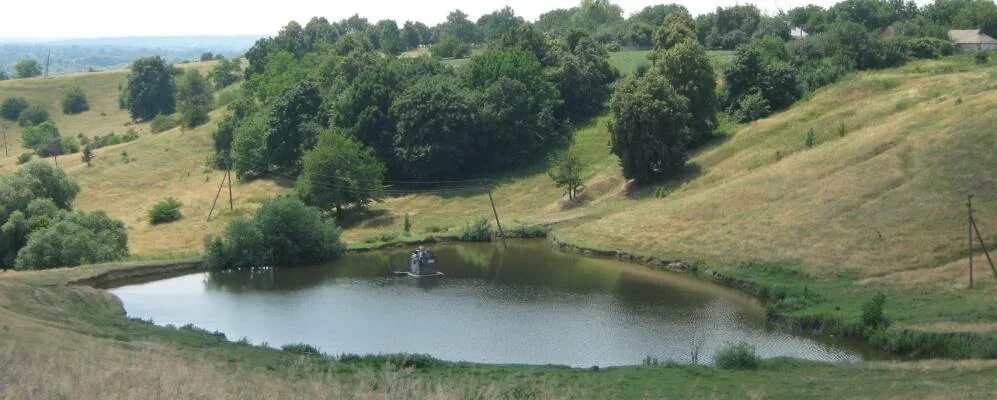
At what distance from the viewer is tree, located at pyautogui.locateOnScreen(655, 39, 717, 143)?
82.6 meters

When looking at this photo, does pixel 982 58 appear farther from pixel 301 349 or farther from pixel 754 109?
pixel 301 349

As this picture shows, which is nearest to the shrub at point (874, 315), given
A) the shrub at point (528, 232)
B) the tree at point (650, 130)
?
the shrub at point (528, 232)

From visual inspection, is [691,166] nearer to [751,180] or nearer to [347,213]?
[751,180]

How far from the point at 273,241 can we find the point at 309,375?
1334 inches

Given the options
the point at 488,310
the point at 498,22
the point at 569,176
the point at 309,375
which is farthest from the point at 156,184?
the point at 498,22

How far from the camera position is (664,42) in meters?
101

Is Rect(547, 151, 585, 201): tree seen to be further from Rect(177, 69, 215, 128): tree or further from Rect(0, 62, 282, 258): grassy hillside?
Rect(177, 69, 215, 128): tree

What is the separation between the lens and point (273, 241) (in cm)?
6612

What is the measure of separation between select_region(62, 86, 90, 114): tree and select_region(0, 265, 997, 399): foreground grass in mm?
127433

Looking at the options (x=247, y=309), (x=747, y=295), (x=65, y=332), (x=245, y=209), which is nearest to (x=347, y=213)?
(x=245, y=209)

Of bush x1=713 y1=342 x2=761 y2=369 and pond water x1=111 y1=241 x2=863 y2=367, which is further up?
bush x1=713 y1=342 x2=761 y2=369

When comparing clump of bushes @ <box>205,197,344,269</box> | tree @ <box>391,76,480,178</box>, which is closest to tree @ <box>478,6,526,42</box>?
tree @ <box>391,76,480,178</box>

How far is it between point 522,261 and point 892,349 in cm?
2760

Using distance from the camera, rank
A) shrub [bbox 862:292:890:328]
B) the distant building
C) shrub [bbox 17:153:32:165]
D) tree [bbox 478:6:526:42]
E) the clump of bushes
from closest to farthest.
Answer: shrub [bbox 862:292:890:328], the clump of bushes, the distant building, shrub [bbox 17:153:32:165], tree [bbox 478:6:526:42]
